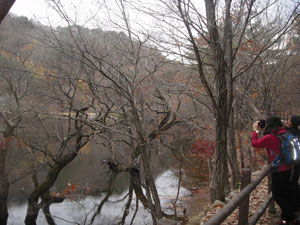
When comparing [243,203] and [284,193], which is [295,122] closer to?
[284,193]

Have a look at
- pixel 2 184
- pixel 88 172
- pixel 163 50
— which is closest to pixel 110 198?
pixel 88 172

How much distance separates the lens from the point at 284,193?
3.30m

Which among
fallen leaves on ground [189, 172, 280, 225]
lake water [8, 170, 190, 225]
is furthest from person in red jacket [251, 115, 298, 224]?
lake water [8, 170, 190, 225]

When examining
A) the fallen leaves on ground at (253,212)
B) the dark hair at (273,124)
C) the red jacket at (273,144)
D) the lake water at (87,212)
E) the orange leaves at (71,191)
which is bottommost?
the lake water at (87,212)

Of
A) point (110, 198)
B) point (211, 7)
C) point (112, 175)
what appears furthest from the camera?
point (112, 175)

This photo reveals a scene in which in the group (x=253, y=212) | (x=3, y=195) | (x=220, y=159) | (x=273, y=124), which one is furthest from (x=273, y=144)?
(x=3, y=195)

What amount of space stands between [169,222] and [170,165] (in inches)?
690

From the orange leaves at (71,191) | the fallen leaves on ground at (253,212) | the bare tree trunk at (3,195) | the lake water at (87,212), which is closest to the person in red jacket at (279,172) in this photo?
the fallen leaves on ground at (253,212)

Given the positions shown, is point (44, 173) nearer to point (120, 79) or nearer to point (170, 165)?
point (170, 165)

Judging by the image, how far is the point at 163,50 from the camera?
5.84m

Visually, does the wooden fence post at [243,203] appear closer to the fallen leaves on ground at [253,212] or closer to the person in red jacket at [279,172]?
the person in red jacket at [279,172]

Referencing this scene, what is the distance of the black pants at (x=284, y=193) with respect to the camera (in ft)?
10.7

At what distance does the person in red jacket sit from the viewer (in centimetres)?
323

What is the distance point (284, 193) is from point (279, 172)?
29cm
